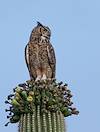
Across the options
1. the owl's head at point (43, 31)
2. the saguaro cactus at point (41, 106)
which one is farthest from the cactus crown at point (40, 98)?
the owl's head at point (43, 31)

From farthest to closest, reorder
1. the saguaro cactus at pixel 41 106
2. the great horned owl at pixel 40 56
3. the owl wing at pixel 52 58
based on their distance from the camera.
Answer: the owl wing at pixel 52 58
the great horned owl at pixel 40 56
the saguaro cactus at pixel 41 106

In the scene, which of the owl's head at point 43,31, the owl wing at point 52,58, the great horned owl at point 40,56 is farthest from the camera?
the owl's head at point 43,31

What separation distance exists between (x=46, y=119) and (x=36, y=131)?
41 centimetres

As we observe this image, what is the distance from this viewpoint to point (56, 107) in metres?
13.9

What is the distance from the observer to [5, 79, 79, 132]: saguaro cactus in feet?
44.5

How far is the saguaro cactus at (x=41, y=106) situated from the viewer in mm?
13555

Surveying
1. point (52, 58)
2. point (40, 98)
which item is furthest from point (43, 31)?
point (40, 98)

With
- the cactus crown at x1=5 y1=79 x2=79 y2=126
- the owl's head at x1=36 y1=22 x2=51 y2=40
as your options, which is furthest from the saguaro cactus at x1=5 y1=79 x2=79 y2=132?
the owl's head at x1=36 y1=22 x2=51 y2=40

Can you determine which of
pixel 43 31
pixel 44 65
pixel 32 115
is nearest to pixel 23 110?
pixel 32 115

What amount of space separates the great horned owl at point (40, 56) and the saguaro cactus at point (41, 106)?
1.33 ft

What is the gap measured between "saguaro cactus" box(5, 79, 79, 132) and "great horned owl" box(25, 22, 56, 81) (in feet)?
1.33

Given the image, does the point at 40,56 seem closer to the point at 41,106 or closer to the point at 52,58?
the point at 52,58

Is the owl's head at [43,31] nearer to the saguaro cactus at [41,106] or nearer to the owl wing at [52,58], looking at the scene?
the owl wing at [52,58]

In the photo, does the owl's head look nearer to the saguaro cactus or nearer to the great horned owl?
the great horned owl
